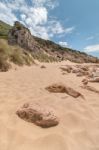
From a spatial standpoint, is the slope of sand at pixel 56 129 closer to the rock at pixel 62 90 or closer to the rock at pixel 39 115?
the rock at pixel 39 115

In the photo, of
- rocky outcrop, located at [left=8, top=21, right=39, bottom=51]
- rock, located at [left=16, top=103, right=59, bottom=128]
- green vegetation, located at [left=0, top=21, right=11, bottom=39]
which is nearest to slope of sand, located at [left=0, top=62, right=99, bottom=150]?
rock, located at [left=16, top=103, right=59, bottom=128]

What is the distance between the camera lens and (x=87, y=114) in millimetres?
2791

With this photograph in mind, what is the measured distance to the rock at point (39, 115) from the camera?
2.28 m

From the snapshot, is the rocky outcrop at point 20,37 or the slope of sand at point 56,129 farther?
the rocky outcrop at point 20,37

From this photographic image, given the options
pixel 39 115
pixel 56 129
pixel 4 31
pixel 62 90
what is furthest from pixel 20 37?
pixel 4 31

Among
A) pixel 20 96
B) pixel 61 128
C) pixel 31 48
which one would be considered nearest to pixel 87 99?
pixel 20 96

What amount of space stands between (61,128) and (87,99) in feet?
4.83

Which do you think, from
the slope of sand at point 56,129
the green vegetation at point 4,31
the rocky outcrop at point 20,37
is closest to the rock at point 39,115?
the slope of sand at point 56,129

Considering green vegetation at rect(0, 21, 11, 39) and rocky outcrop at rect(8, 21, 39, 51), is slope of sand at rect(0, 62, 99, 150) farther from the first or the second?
green vegetation at rect(0, 21, 11, 39)

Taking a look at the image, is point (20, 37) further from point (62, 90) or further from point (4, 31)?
point (4, 31)

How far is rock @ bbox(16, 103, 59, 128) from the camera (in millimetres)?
2279

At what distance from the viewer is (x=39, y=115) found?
91.7 inches

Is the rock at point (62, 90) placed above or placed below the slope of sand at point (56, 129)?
above

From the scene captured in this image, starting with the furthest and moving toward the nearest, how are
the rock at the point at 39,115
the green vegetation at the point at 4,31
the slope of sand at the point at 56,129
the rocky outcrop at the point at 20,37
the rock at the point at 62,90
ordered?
the green vegetation at the point at 4,31 < the rocky outcrop at the point at 20,37 < the rock at the point at 62,90 < the rock at the point at 39,115 < the slope of sand at the point at 56,129
